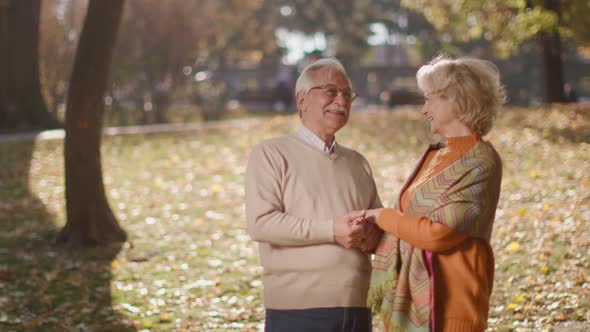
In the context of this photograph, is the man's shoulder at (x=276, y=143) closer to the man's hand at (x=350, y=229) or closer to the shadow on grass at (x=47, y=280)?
the man's hand at (x=350, y=229)

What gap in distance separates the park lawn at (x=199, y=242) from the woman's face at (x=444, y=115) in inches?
125

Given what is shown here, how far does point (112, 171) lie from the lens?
14.9m

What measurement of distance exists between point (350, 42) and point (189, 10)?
31.6 meters

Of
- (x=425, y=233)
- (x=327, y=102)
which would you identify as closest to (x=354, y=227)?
(x=425, y=233)

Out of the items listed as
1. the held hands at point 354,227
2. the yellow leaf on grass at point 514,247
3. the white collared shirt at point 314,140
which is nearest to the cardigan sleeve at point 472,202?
the held hands at point 354,227

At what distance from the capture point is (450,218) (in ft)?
9.65

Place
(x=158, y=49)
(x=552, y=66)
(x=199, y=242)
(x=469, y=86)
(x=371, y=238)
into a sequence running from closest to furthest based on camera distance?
(x=469, y=86) → (x=371, y=238) → (x=199, y=242) → (x=552, y=66) → (x=158, y=49)

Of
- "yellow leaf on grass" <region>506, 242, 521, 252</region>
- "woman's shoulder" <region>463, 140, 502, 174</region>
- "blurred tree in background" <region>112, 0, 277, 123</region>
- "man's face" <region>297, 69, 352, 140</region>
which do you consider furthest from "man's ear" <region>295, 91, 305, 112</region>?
"blurred tree in background" <region>112, 0, 277, 123</region>

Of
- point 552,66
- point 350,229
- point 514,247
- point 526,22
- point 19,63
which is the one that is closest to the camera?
point 350,229

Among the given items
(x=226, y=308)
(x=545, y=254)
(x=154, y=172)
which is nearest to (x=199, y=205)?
(x=154, y=172)

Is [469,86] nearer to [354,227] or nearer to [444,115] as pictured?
[444,115]

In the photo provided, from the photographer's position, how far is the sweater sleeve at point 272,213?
3219 millimetres

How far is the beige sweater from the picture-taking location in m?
3.29

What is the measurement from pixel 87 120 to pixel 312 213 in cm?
637
